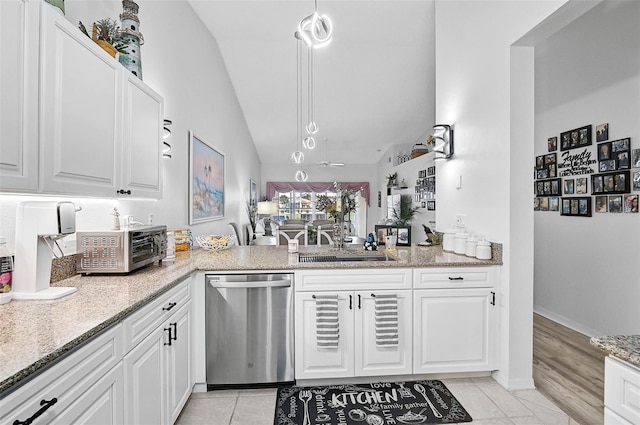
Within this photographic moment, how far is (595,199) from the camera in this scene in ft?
10.3

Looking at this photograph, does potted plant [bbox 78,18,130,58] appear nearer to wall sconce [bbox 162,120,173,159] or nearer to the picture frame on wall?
wall sconce [bbox 162,120,173,159]

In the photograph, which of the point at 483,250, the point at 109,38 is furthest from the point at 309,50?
the point at 483,250

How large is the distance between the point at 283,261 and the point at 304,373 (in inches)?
31.2

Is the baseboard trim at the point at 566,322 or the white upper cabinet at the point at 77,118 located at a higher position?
the white upper cabinet at the point at 77,118

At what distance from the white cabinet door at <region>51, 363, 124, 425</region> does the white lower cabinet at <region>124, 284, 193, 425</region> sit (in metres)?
0.06

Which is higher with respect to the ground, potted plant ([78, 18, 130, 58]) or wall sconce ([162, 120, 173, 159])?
potted plant ([78, 18, 130, 58])

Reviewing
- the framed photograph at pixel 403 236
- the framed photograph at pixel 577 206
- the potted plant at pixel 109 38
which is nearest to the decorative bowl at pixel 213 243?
the potted plant at pixel 109 38

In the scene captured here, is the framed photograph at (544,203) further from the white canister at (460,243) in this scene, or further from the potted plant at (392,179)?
the potted plant at (392,179)

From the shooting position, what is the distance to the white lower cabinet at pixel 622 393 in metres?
0.87

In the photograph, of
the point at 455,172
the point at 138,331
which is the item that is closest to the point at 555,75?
the point at 455,172

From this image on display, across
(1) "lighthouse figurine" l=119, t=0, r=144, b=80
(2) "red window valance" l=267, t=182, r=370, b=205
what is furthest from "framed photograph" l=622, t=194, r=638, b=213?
(2) "red window valance" l=267, t=182, r=370, b=205

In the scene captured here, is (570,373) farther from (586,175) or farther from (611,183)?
(586,175)

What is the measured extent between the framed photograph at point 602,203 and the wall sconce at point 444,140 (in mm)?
1440

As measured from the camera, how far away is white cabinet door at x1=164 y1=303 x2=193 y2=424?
69.3 inches
